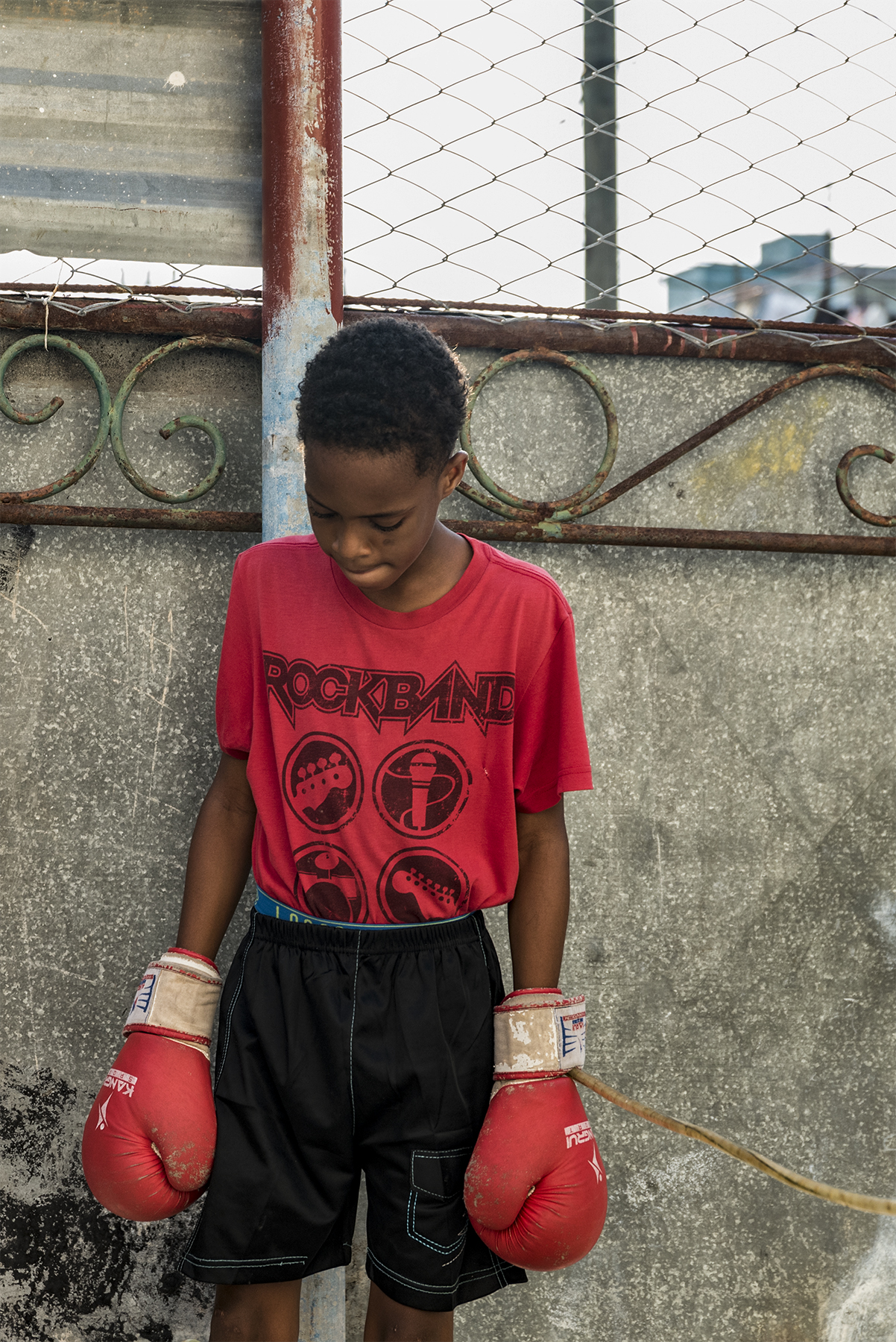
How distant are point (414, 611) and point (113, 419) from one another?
70cm

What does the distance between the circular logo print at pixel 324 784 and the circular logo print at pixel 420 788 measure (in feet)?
0.11

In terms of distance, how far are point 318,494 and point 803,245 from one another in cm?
125

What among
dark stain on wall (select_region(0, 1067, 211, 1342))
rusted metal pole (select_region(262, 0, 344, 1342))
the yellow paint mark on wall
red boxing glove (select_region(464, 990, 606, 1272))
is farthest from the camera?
the yellow paint mark on wall

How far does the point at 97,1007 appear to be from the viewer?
5.76 ft

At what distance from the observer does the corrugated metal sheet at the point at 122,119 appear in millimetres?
1731

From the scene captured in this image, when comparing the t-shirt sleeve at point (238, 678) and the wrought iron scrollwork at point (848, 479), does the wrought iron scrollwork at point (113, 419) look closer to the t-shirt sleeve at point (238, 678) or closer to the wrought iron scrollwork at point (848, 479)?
the t-shirt sleeve at point (238, 678)

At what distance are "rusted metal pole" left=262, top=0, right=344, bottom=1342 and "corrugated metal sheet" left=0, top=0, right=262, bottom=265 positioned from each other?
0.11 metres

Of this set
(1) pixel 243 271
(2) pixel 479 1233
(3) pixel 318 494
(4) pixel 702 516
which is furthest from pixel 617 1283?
(1) pixel 243 271

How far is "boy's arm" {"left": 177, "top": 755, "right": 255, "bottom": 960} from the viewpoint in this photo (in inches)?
55.9

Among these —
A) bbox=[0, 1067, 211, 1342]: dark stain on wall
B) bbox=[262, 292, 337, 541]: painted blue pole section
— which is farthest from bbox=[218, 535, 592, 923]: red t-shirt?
bbox=[0, 1067, 211, 1342]: dark stain on wall

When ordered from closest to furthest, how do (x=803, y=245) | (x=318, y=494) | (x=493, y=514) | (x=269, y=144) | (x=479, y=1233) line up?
(x=318, y=494), (x=479, y=1233), (x=269, y=144), (x=493, y=514), (x=803, y=245)

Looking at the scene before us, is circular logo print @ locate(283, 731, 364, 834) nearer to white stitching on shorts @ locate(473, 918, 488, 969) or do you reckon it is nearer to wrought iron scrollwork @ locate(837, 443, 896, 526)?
white stitching on shorts @ locate(473, 918, 488, 969)

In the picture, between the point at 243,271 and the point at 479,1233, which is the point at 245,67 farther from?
the point at 479,1233

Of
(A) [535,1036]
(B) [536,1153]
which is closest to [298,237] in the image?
(A) [535,1036]
